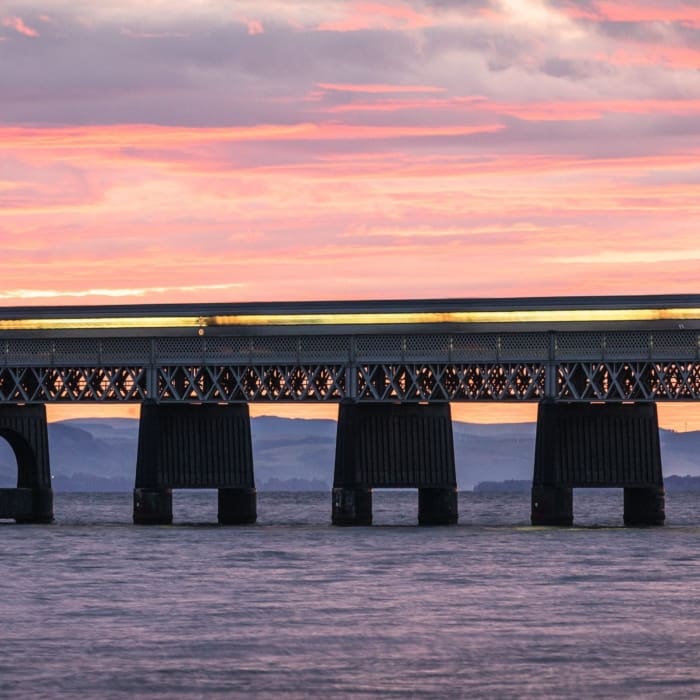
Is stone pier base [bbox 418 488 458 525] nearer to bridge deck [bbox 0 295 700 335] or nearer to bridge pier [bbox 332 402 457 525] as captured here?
bridge pier [bbox 332 402 457 525]

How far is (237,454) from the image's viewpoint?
354ft

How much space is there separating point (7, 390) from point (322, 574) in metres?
48.9

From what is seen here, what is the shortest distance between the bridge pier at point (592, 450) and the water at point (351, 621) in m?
15.2

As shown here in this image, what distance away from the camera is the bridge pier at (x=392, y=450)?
104188 mm

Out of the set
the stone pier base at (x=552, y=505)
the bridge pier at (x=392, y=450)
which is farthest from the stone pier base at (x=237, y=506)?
the stone pier base at (x=552, y=505)

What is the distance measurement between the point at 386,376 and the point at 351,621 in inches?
2097

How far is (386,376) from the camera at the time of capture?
104125 millimetres

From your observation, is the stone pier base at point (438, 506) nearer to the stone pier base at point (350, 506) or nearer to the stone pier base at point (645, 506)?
the stone pier base at point (350, 506)

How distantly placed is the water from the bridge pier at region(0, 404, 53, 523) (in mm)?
27910

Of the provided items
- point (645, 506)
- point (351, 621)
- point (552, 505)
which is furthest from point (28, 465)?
point (351, 621)

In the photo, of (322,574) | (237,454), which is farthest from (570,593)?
(237,454)

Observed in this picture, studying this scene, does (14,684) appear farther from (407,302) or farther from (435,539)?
(407,302)

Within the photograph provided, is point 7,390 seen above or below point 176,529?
above

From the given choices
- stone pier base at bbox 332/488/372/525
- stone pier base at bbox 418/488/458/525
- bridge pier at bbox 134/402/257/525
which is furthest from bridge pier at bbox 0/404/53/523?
stone pier base at bbox 418/488/458/525
